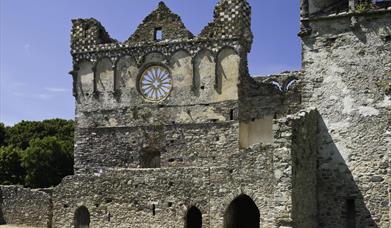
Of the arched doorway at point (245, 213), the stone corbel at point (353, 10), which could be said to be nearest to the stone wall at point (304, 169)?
the stone corbel at point (353, 10)

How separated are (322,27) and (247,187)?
612cm

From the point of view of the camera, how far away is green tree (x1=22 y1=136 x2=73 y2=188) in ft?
129

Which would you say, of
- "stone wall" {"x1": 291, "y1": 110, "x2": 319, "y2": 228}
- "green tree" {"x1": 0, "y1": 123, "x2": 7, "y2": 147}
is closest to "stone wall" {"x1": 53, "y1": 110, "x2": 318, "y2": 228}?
"stone wall" {"x1": 291, "y1": 110, "x2": 319, "y2": 228}

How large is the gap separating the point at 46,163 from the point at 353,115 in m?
24.2

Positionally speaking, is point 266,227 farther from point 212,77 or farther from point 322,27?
point 212,77

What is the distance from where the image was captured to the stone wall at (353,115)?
1958cm

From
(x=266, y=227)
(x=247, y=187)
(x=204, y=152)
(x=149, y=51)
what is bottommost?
(x=266, y=227)

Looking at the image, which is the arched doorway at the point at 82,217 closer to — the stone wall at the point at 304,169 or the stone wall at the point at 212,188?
the stone wall at the point at 212,188

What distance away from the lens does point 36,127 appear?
48.2 m

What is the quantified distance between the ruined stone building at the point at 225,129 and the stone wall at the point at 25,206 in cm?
7

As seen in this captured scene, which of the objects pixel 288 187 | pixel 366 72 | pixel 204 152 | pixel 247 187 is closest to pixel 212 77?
pixel 204 152

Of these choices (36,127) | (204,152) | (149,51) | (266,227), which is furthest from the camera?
(36,127)

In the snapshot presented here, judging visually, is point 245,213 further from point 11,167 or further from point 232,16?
point 11,167

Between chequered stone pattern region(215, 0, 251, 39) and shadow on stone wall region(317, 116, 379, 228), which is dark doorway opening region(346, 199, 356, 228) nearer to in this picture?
shadow on stone wall region(317, 116, 379, 228)
